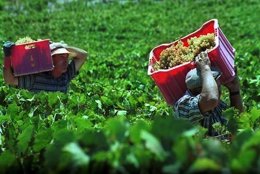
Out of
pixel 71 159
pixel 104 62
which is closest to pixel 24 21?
pixel 104 62

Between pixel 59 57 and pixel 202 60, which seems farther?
pixel 59 57

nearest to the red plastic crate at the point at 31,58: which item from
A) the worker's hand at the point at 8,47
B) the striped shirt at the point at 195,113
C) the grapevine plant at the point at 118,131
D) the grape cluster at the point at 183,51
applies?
the worker's hand at the point at 8,47

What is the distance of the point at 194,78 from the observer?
4328 millimetres

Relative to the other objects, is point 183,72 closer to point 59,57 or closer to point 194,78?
point 194,78

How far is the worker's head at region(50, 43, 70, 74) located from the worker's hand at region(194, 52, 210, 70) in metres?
2.27

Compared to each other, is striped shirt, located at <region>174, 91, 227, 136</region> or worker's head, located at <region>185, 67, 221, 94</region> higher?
worker's head, located at <region>185, 67, 221, 94</region>

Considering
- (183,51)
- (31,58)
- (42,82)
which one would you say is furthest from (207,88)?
(42,82)

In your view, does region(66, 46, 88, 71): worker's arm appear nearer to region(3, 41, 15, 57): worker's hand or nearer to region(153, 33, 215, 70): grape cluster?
region(3, 41, 15, 57): worker's hand

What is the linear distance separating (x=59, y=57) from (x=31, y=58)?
0.31 m

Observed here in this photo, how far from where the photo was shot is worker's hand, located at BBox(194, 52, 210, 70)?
429 centimetres

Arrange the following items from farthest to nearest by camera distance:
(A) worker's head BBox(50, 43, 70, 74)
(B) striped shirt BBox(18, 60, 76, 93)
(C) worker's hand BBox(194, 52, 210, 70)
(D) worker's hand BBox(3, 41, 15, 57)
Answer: (B) striped shirt BBox(18, 60, 76, 93) → (A) worker's head BBox(50, 43, 70, 74) → (D) worker's hand BBox(3, 41, 15, 57) → (C) worker's hand BBox(194, 52, 210, 70)

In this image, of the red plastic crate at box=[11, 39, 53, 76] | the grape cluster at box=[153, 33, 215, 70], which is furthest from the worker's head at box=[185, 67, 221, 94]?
the red plastic crate at box=[11, 39, 53, 76]

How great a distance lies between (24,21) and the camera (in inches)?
950

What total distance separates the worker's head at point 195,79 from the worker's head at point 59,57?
223 cm
